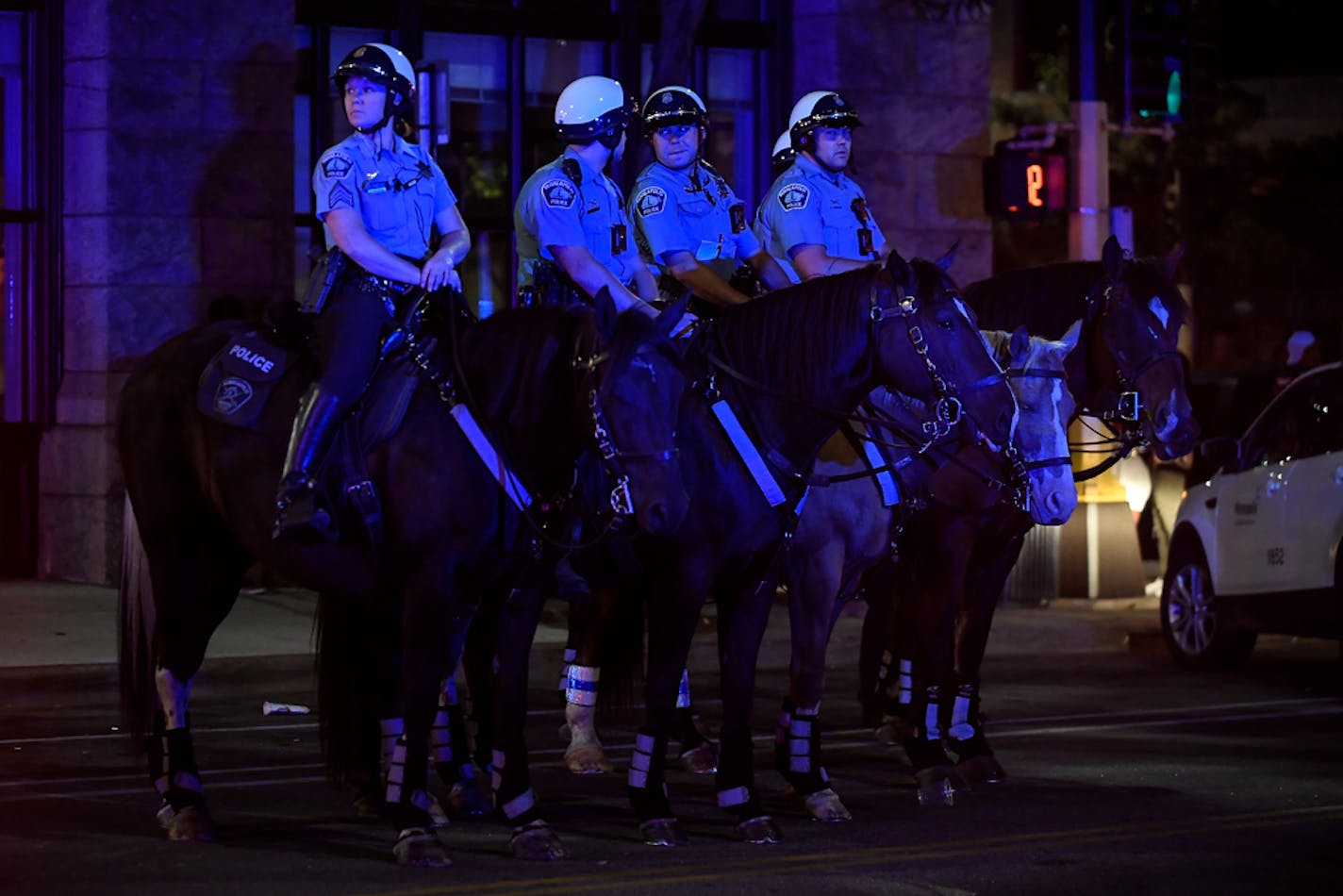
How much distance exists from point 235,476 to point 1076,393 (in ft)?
14.7

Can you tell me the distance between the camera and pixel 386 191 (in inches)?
383

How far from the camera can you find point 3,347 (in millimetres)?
18594

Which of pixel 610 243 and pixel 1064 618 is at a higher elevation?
pixel 610 243

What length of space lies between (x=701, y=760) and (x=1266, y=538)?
5.13 metres

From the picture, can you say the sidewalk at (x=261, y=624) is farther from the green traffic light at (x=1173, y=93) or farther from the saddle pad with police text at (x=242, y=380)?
the saddle pad with police text at (x=242, y=380)

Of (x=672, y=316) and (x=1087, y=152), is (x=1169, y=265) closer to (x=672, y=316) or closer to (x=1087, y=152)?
(x=672, y=316)

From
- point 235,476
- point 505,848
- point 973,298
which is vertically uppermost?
point 973,298

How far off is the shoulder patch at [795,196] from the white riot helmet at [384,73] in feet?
7.67

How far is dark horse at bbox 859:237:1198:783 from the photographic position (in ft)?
37.4

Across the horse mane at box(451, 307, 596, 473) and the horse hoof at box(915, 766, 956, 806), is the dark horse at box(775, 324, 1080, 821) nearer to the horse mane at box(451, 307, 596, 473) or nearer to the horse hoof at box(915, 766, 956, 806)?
the horse hoof at box(915, 766, 956, 806)

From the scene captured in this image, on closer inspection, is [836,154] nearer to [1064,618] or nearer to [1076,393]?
[1076,393]

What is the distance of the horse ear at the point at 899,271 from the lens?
31.9ft

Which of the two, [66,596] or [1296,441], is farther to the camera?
[66,596]

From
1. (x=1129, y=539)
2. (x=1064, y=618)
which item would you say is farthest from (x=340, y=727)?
(x=1129, y=539)
